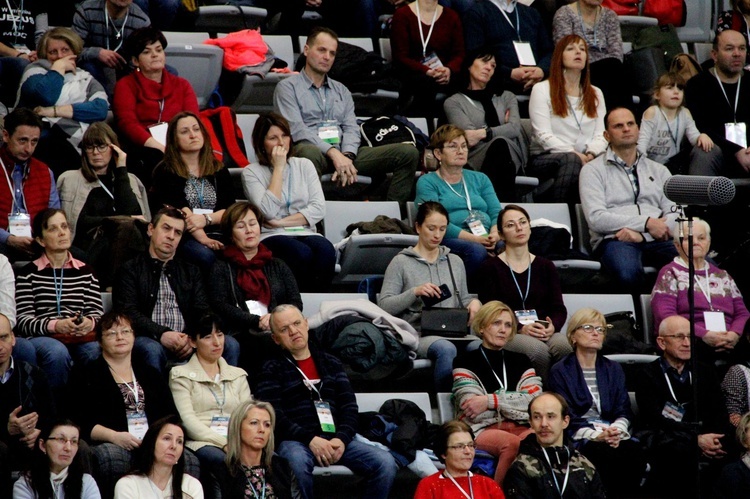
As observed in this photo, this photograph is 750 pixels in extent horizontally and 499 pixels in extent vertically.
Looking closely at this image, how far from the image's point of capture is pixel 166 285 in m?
6.23

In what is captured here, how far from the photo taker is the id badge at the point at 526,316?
667 centimetres

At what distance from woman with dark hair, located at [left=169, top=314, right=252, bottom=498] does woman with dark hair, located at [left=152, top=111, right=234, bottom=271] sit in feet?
3.15

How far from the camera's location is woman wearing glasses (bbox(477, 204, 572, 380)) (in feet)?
21.7

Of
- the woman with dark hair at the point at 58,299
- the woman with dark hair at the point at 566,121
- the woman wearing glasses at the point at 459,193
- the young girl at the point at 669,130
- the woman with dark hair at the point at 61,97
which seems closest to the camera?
the woman with dark hair at the point at 58,299

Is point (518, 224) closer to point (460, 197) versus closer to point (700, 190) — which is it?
point (460, 197)

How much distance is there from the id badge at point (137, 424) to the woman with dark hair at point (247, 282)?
2.65 feet

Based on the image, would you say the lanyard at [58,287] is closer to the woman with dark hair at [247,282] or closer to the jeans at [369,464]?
the woman with dark hair at [247,282]

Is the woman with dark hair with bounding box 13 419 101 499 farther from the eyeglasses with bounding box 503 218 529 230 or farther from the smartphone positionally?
the eyeglasses with bounding box 503 218 529 230

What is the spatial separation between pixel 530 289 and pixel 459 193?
86 centimetres

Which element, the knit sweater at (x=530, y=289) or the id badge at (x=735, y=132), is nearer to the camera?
the knit sweater at (x=530, y=289)

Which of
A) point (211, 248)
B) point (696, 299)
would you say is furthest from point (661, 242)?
point (211, 248)

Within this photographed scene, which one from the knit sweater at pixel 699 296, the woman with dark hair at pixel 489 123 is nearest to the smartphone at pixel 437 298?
the knit sweater at pixel 699 296

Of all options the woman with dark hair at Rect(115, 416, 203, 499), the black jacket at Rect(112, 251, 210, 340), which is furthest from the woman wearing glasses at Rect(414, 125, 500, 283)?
the woman with dark hair at Rect(115, 416, 203, 499)

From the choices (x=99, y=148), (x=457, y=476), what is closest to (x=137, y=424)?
(x=457, y=476)
